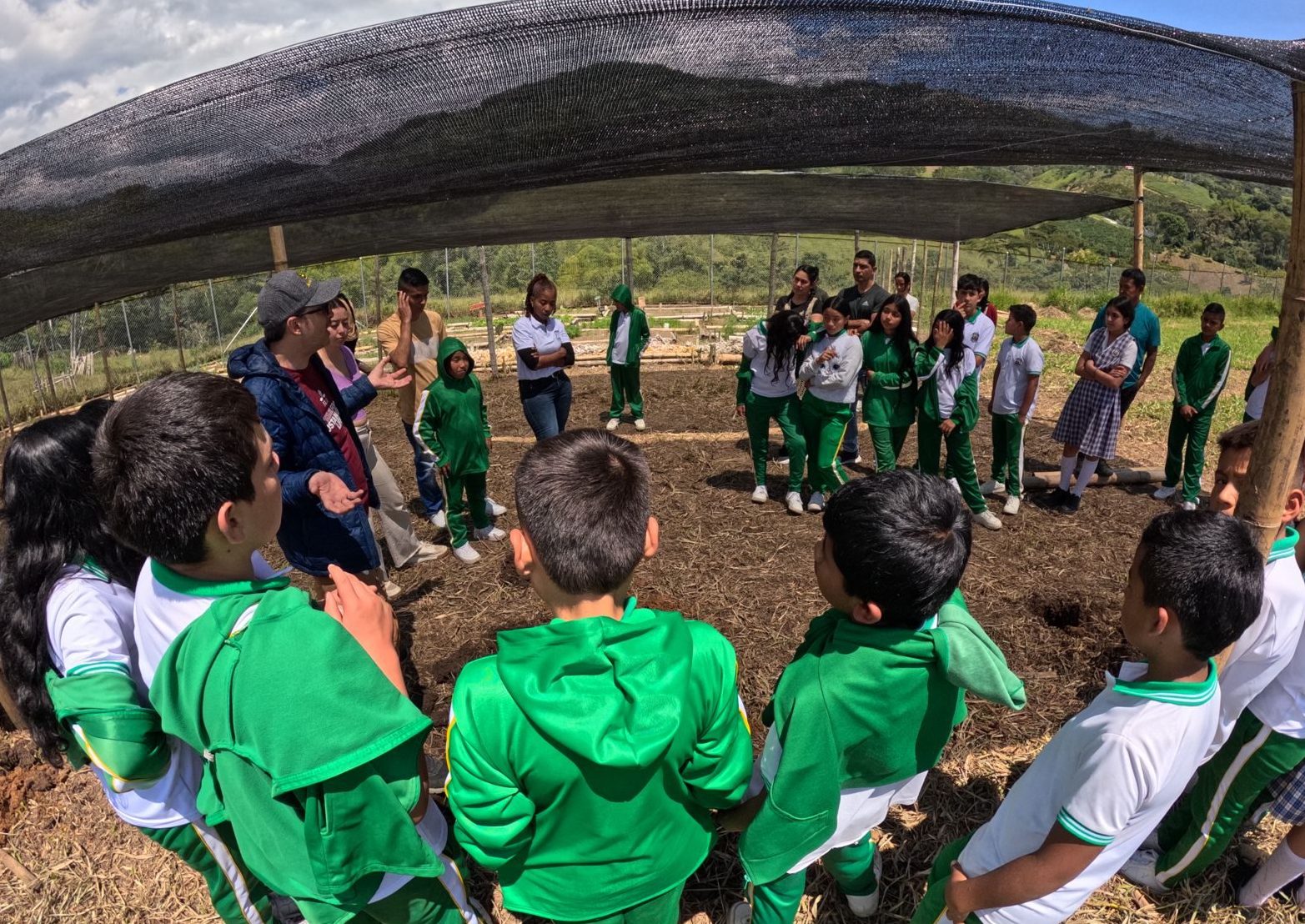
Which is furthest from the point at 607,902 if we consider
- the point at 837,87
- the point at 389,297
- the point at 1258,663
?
the point at 389,297

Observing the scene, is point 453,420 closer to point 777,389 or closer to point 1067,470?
point 777,389

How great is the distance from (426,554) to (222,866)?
10.8 ft

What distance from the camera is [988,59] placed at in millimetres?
2445

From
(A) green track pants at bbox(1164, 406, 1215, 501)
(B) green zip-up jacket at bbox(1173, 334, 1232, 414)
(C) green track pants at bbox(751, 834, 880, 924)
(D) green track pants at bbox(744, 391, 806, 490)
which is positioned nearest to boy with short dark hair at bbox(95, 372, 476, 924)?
(C) green track pants at bbox(751, 834, 880, 924)

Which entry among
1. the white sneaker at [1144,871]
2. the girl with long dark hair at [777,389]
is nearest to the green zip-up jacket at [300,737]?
the white sneaker at [1144,871]

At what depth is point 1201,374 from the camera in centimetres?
560

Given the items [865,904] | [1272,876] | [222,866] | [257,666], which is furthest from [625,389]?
[257,666]

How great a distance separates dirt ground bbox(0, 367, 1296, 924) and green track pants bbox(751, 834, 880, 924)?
0.22 metres

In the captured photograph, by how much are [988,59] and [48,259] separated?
387cm

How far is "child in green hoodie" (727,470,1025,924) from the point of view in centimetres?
161

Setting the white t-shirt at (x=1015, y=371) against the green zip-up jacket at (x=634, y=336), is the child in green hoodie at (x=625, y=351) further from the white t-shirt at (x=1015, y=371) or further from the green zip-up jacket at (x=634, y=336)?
the white t-shirt at (x=1015, y=371)

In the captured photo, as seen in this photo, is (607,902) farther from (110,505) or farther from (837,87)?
(837,87)

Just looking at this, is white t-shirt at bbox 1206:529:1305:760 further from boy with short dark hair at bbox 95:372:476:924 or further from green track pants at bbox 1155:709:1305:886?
boy with short dark hair at bbox 95:372:476:924

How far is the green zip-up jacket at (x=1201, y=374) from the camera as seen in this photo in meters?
5.54
